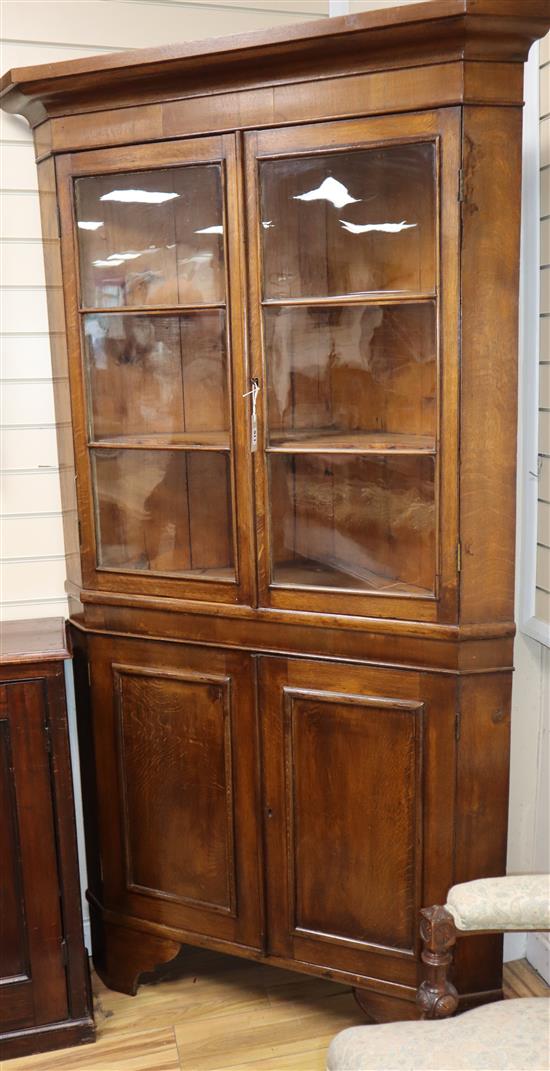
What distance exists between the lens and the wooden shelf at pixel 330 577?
211cm

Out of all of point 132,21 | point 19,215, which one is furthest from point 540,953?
point 132,21

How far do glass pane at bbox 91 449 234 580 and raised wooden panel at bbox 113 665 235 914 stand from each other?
0.27 m

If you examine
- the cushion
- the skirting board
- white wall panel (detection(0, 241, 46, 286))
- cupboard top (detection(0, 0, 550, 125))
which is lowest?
the skirting board

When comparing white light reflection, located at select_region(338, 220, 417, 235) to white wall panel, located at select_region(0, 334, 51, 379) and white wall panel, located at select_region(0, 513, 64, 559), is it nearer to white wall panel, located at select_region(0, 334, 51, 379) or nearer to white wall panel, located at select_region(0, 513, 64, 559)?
white wall panel, located at select_region(0, 334, 51, 379)

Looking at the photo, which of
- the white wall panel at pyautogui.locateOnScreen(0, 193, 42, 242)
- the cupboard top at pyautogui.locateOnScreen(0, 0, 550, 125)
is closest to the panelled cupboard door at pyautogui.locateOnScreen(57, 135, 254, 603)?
the cupboard top at pyautogui.locateOnScreen(0, 0, 550, 125)

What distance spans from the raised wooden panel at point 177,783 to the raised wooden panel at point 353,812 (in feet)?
0.60

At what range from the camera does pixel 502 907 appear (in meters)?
1.56

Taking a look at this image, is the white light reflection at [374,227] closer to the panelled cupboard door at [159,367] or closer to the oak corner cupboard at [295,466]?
the oak corner cupboard at [295,466]

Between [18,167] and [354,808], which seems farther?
[18,167]

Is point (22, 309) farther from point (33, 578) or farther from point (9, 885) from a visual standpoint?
point (9, 885)

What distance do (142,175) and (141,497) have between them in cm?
75

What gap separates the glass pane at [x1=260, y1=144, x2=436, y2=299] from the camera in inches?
77.1

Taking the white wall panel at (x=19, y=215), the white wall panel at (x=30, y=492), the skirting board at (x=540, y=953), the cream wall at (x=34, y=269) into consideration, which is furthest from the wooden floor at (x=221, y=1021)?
the white wall panel at (x=19, y=215)

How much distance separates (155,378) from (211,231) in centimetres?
38
